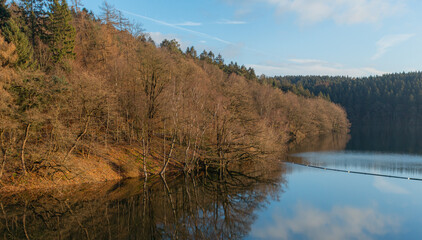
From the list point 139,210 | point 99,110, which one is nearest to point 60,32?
point 99,110

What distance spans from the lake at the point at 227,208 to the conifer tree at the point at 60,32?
17.1 metres

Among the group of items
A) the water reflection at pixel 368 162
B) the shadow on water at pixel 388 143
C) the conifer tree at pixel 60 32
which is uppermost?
the conifer tree at pixel 60 32

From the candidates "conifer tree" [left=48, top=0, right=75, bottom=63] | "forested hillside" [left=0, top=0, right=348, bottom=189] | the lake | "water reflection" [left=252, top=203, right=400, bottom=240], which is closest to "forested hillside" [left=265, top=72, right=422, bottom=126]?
"forested hillside" [left=0, top=0, right=348, bottom=189]

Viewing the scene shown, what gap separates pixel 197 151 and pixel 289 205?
1058 centimetres

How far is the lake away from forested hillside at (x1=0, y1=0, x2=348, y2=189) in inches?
92.5

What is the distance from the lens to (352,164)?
115 feet

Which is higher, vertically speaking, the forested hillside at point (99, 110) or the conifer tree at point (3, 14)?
the conifer tree at point (3, 14)

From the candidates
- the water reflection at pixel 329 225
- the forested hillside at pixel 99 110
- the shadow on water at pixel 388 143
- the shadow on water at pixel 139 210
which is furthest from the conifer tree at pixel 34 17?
the shadow on water at pixel 388 143

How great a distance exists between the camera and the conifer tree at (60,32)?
102ft

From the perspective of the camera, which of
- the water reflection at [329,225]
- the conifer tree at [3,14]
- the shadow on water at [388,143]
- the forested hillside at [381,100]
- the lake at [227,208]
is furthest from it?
the forested hillside at [381,100]

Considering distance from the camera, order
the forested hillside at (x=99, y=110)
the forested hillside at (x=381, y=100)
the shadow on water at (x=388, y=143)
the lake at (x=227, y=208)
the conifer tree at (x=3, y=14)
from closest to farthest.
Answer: the lake at (x=227, y=208)
the forested hillside at (x=99, y=110)
the conifer tree at (x=3, y=14)
the shadow on water at (x=388, y=143)
the forested hillside at (x=381, y=100)

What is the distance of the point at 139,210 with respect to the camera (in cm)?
1772

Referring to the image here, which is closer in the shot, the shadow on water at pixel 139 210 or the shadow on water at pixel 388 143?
the shadow on water at pixel 139 210

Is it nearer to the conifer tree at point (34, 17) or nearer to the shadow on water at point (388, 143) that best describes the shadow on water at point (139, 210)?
the conifer tree at point (34, 17)
